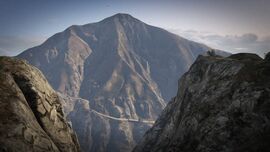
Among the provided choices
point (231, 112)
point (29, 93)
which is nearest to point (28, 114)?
point (29, 93)

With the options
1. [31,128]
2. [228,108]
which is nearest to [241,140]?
[228,108]

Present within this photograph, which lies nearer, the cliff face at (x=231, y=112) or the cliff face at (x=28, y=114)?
the cliff face at (x=28, y=114)

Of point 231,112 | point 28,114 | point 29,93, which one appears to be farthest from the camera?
point 231,112

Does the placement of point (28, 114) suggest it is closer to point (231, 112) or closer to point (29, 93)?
point (29, 93)

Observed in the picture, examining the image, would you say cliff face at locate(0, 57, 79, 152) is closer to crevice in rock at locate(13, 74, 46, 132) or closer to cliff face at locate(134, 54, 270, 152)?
crevice in rock at locate(13, 74, 46, 132)

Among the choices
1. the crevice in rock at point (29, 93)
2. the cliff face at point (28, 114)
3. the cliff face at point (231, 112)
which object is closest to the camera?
the cliff face at point (28, 114)

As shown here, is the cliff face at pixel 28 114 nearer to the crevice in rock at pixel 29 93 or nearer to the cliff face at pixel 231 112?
the crevice in rock at pixel 29 93

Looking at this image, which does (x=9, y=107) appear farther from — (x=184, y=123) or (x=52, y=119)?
(x=184, y=123)

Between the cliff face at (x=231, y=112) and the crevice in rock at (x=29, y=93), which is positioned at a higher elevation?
the crevice in rock at (x=29, y=93)

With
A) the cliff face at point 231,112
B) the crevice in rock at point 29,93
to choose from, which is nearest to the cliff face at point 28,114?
the crevice in rock at point 29,93
